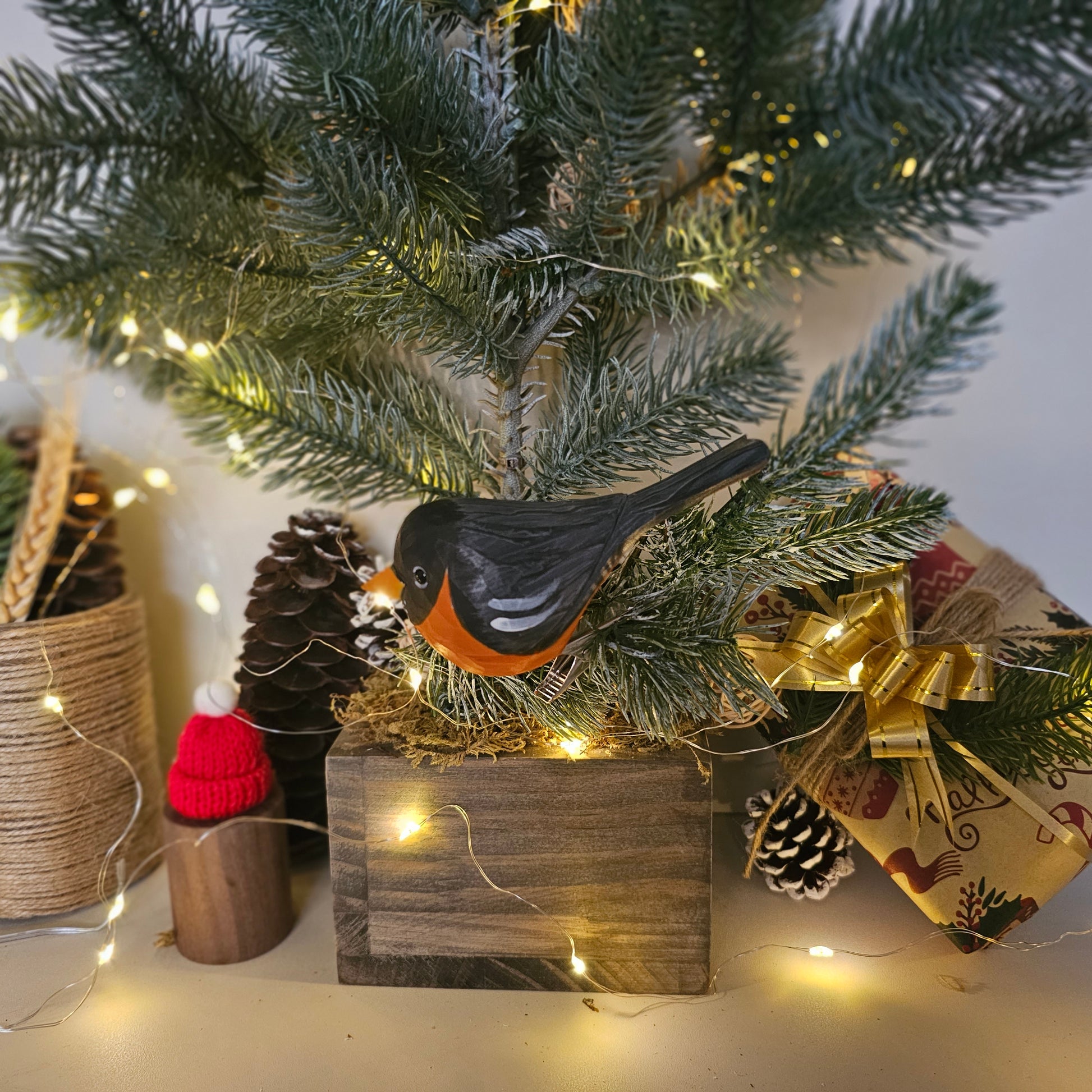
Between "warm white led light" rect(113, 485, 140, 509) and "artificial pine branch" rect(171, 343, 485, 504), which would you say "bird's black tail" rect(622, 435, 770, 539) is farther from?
"warm white led light" rect(113, 485, 140, 509)

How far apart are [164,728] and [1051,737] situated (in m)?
0.72

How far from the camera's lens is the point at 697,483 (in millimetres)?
412

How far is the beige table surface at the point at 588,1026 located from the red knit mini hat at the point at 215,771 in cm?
10

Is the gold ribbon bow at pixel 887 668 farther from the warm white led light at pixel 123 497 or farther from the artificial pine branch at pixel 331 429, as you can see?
the warm white led light at pixel 123 497

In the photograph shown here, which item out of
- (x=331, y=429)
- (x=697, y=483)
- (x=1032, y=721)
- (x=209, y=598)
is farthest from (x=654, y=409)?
(x=209, y=598)

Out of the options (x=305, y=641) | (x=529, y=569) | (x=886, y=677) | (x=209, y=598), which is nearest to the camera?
(x=529, y=569)

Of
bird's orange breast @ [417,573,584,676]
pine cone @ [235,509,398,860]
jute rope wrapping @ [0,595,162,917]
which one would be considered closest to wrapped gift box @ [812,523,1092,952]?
bird's orange breast @ [417,573,584,676]

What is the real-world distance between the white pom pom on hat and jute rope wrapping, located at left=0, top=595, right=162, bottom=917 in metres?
0.11

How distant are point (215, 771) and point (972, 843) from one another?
494 millimetres

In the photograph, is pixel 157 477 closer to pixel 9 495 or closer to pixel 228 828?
pixel 9 495

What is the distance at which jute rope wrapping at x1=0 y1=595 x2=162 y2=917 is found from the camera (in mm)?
575

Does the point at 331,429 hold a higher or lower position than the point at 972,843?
higher

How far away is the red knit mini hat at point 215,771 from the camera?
54cm

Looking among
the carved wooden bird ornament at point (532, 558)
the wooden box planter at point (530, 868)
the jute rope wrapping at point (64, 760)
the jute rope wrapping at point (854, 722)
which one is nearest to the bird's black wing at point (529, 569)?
the carved wooden bird ornament at point (532, 558)
